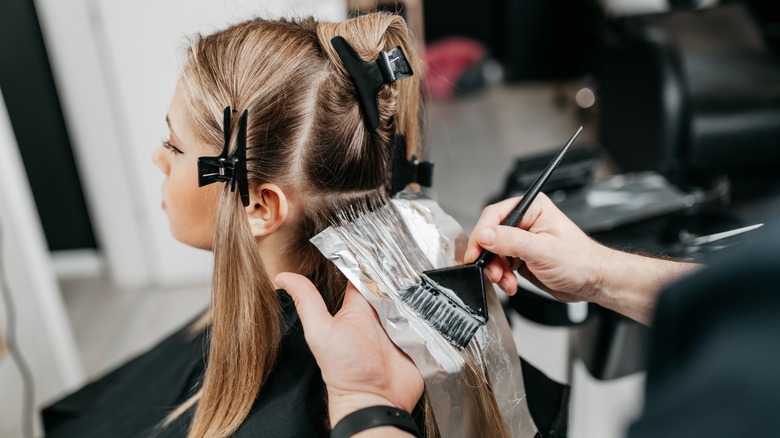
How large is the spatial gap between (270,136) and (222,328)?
27 cm

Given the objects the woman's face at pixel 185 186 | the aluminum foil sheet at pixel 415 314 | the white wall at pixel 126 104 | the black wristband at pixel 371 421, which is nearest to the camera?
the black wristband at pixel 371 421

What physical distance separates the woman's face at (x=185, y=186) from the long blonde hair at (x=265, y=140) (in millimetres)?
27

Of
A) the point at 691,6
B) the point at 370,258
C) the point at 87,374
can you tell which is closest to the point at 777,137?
the point at 691,6

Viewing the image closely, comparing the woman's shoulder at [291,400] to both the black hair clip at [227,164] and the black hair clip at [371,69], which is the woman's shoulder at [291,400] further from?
the black hair clip at [371,69]

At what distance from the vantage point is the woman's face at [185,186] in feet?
2.83

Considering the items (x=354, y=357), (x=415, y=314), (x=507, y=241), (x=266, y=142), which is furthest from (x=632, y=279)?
(x=266, y=142)

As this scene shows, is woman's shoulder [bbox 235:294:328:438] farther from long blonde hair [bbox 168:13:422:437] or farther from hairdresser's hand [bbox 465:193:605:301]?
hairdresser's hand [bbox 465:193:605:301]

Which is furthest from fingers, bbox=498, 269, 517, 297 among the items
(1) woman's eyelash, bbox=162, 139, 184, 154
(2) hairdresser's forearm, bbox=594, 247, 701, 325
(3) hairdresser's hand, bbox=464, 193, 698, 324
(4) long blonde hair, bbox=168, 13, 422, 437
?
(1) woman's eyelash, bbox=162, 139, 184, 154

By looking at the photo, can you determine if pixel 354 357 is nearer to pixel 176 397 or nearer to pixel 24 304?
pixel 176 397

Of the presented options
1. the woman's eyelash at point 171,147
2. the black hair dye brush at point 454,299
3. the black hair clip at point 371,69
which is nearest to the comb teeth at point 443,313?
the black hair dye brush at point 454,299

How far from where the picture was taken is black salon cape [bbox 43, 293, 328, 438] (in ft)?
2.68

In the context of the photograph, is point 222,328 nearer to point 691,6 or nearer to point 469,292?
point 469,292

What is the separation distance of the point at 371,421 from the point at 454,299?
8.6 inches

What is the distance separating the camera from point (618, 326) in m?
1.20
